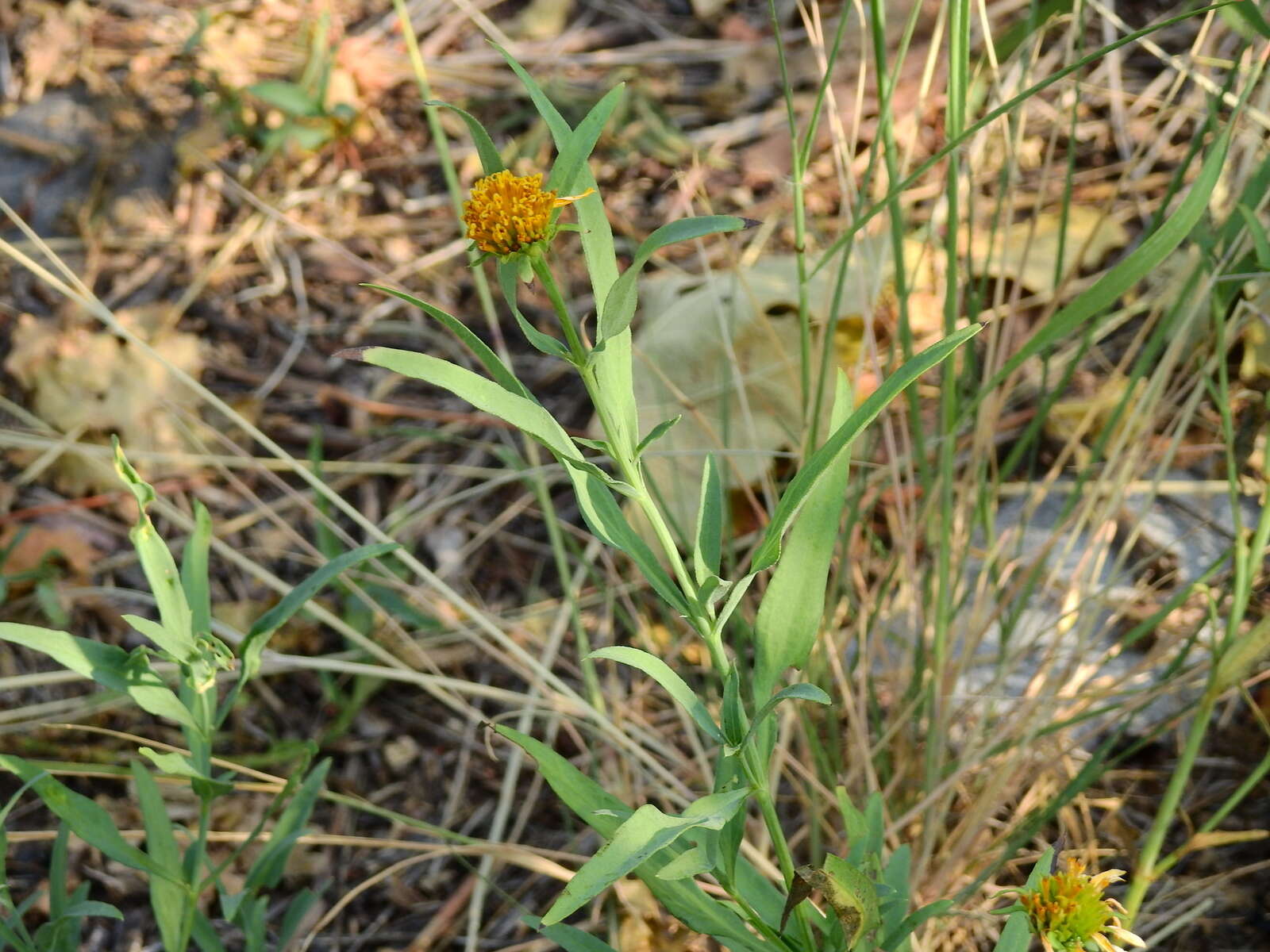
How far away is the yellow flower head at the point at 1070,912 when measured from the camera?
707 millimetres

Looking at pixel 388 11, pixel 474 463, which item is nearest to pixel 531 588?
pixel 474 463

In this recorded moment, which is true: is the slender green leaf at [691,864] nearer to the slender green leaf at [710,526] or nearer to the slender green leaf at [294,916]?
the slender green leaf at [710,526]

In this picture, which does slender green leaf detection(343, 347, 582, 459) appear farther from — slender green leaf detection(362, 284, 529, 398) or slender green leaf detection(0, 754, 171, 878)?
slender green leaf detection(0, 754, 171, 878)

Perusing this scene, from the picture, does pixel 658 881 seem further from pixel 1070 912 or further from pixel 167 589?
pixel 167 589

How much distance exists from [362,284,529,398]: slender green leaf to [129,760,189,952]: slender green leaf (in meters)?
0.52

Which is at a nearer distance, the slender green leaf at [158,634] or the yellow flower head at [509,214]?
the yellow flower head at [509,214]

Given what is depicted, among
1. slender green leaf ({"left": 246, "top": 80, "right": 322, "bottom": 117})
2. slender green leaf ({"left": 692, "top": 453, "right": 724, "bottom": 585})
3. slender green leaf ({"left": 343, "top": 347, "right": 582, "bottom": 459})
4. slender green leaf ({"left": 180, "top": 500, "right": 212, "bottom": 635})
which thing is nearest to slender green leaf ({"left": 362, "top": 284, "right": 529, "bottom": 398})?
slender green leaf ({"left": 343, "top": 347, "right": 582, "bottom": 459})

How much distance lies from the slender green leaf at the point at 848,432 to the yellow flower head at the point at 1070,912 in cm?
25

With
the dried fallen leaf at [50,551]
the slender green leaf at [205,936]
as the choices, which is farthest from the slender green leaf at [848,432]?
the dried fallen leaf at [50,551]

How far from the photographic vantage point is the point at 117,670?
898 millimetres

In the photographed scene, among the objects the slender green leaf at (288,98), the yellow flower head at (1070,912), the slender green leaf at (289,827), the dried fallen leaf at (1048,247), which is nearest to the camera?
the yellow flower head at (1070,912)

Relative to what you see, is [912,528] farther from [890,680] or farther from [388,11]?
[388,11]

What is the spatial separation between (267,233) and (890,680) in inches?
51.8

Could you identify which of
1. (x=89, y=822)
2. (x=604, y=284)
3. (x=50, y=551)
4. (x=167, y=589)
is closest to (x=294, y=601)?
(x=167, y=589)
